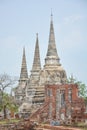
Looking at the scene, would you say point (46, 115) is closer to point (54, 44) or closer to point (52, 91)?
point (52, 91)

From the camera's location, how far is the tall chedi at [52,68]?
155ft

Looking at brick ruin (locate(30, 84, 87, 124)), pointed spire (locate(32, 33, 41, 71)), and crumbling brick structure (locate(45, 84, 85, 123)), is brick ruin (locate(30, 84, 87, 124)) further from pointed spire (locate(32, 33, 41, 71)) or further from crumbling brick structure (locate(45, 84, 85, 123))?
pointed spire (locate(32, 33, 41, 71))

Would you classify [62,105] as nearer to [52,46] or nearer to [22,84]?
[52,46]

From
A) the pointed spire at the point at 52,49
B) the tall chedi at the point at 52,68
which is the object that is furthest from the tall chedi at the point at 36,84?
the pointed spire at the point at 52,49

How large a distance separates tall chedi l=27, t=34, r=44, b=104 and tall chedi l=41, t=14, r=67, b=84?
3.19 feet

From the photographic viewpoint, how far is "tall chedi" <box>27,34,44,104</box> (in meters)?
46.1

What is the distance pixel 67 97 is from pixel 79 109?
2.25 metres

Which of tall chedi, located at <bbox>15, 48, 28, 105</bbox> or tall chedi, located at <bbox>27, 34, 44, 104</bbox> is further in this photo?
tall chedi, located at <bbox>15, 48, 28, 105</bbox>

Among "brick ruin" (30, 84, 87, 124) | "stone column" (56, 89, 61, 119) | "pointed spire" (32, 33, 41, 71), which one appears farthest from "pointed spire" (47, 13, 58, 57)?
"stone column" (56, 89, 61, 119)

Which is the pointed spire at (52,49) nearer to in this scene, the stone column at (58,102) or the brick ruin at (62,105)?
the brick ruin at (62,105)

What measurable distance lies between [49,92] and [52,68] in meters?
10.4

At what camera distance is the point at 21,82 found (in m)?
51.1

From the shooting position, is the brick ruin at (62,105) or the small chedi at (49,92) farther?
the small chedi at (49,92)

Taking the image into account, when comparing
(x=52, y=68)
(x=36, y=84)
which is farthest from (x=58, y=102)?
(x=52, y=68)
